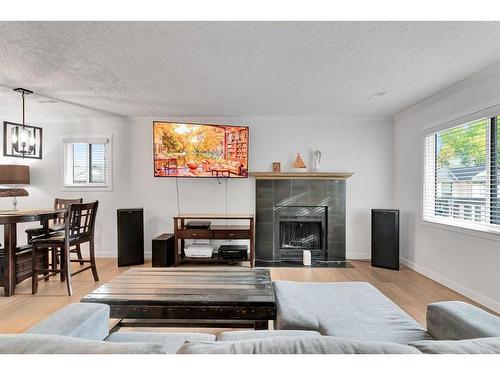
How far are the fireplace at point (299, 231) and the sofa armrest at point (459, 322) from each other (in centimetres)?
302

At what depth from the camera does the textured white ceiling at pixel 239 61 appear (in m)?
1.97

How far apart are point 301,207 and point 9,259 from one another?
12.3ft

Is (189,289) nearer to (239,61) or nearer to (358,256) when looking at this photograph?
(239,61)

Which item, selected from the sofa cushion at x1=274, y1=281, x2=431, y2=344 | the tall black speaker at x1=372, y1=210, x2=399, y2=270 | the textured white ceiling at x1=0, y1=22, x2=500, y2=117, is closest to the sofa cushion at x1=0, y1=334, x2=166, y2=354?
the sofa cushion at x1=274, y1=281, x2=431, y2=344

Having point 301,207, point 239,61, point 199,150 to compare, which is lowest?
point 301,207

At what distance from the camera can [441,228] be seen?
11.1ft

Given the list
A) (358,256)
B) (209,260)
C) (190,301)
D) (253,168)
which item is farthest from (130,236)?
(358,256)

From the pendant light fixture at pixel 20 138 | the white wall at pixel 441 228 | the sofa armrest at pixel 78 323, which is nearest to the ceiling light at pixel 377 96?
the white wall at pixel 441 228

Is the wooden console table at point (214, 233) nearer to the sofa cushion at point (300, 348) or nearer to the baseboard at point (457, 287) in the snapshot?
the baseboard at point (457, 287)

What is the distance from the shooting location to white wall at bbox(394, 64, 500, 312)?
2.67m

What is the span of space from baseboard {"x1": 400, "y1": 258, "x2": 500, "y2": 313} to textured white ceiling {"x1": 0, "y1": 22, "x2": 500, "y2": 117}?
2216 millimetres

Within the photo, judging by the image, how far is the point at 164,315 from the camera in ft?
5.65

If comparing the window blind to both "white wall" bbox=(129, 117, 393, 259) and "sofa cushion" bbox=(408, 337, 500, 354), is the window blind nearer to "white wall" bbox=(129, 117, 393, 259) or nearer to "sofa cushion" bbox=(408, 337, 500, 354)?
"white wall" bbox=(129, 117, 393, 259)
